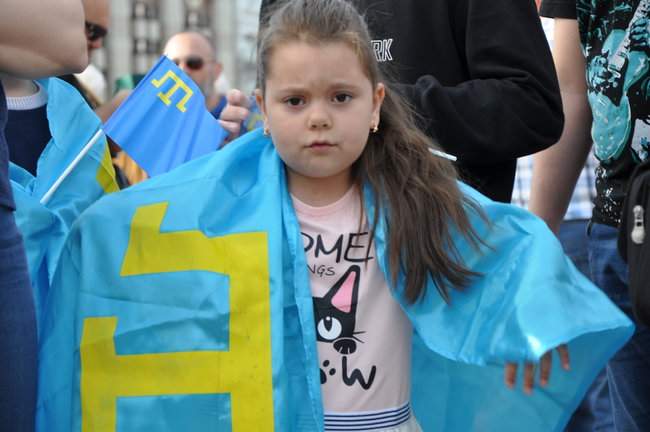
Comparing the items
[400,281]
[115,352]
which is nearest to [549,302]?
[400,281]

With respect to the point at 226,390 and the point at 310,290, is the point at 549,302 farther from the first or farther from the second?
the point at 226,390

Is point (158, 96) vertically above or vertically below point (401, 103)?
below

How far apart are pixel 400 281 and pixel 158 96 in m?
1.06

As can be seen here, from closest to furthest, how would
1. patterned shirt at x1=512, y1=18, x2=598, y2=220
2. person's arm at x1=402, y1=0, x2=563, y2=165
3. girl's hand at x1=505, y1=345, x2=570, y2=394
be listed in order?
girl's hand at x1=505, y1=345, x2=570, y2=394, person's arm at x1=402, y1=0, x2=563, y2=165, patterned shirt at x1=512, y1=18, x2=598, y2=220

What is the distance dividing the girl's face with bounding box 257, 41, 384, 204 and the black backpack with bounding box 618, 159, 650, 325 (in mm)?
619

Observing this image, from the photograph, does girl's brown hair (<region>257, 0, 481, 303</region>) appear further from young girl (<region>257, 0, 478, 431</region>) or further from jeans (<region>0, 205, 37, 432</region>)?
jeans (<region>0, 205, 37, 432</region>)

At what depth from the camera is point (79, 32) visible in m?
2.28

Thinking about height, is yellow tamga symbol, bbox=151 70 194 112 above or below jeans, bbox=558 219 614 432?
above

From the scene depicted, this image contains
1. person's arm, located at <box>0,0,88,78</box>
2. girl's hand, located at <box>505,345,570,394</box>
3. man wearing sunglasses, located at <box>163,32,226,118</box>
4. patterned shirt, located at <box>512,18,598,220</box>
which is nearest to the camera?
person's arm, located at <box>0,0,88,78</box>

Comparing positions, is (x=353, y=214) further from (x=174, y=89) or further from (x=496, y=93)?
(x=174, y=89)

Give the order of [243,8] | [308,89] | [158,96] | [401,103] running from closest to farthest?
[308,89]
[401,103]
[158,96]
[243,8]

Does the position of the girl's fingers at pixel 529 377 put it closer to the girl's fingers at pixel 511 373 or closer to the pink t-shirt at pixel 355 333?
the girl's fingers at pixel 511 373

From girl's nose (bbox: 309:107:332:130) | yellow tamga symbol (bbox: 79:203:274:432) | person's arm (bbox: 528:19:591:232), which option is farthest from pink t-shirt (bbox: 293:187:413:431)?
person's arm (bbox: 528:19:591:232)

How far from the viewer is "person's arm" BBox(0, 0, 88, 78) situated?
2.13 m
